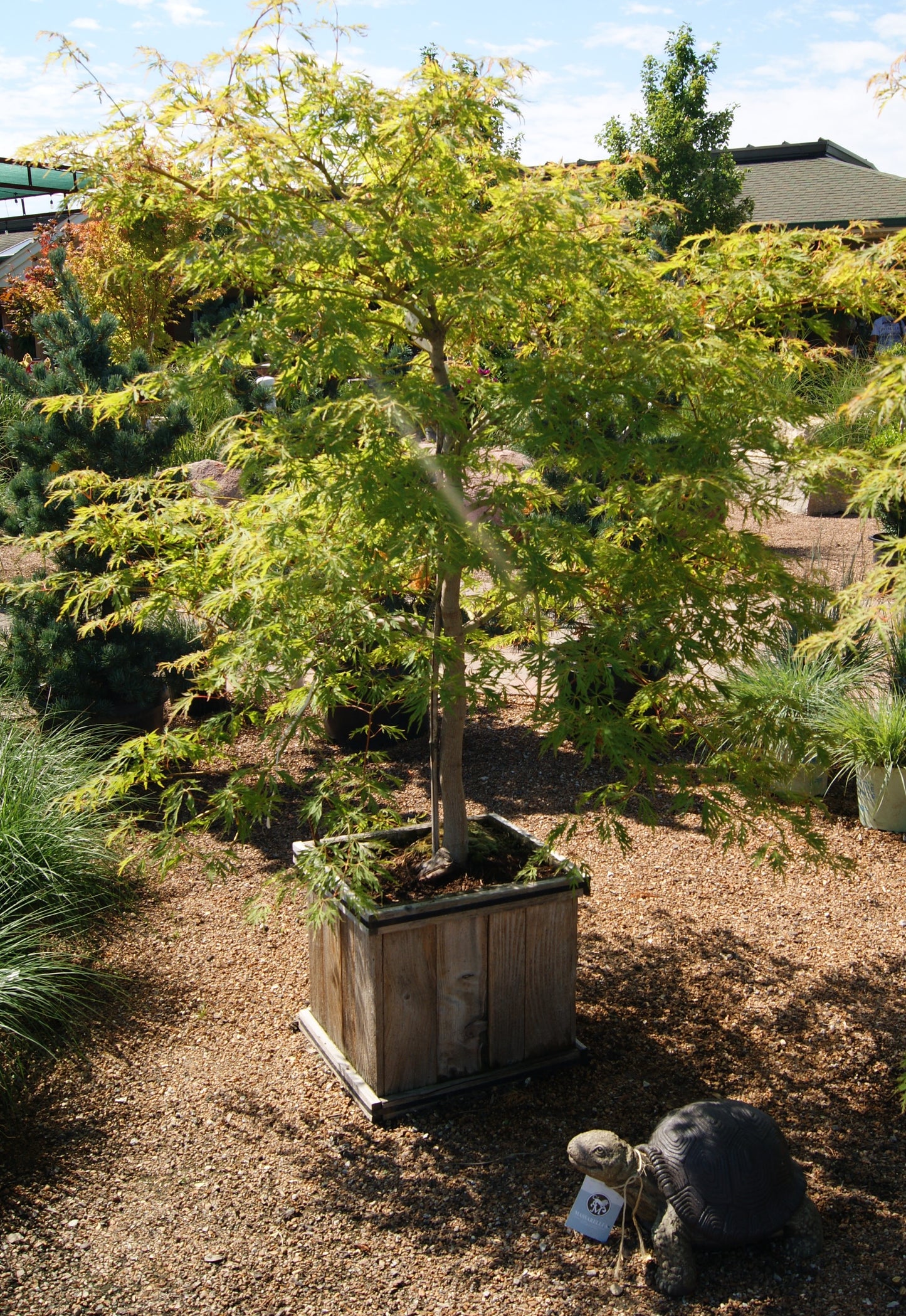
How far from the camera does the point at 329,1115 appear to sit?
10.6 feet

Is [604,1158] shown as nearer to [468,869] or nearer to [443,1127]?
[443,1127]

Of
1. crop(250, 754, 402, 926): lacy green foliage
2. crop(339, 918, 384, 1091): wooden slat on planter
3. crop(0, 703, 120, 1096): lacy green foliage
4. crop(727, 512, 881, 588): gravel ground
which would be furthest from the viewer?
crop(727, 512, 881, 588): gravel ground

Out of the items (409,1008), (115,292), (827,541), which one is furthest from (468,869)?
(115,292)

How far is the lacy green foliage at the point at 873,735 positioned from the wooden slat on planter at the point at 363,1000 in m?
2.94

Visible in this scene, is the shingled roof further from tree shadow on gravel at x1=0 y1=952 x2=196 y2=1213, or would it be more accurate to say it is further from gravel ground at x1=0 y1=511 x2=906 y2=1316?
tree shadow on gravel at x1=0 y1=952 x2=196 y2=1213

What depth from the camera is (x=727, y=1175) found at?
256cm

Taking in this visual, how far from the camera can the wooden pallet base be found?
10.4 feet

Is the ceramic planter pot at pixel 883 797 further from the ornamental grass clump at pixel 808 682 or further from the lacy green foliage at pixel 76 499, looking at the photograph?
the lacy green foliage at pixel 76 499

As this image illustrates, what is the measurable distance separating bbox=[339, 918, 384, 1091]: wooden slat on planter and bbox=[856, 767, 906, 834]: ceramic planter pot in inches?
124

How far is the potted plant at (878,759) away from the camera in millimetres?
5191

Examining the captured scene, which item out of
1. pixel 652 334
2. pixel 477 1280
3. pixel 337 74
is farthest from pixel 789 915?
pixel 337 74

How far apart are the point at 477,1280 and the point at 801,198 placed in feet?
65.1

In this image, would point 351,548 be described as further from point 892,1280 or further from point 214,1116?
point 892,1280

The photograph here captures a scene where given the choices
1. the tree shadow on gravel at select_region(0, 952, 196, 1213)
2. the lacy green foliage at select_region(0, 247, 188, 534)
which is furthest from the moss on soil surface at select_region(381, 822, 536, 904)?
the lacy green foliage at select_region(0, 247, 188, 534)
